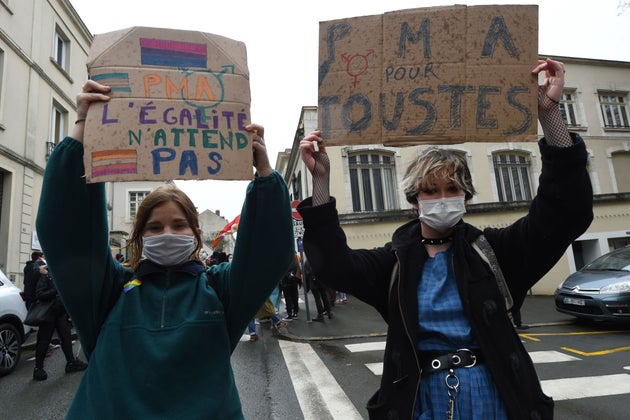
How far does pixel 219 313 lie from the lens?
1688 mm

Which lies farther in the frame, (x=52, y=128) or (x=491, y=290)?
(x=52, y=128)

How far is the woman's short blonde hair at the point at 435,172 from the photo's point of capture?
1883 millimetres

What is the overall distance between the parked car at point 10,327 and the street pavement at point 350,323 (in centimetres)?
141

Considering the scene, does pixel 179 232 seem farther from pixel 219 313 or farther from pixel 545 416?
pixel 545 416

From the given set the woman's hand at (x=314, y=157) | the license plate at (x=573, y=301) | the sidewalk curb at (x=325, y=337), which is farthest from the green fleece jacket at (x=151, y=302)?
the license plate at (x=573, y=301)

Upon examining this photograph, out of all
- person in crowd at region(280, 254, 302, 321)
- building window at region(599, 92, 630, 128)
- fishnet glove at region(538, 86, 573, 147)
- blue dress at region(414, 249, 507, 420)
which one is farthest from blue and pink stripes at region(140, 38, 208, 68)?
building window at region(599, 92, 630, 128)

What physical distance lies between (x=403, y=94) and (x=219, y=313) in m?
1.37

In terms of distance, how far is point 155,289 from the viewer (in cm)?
174

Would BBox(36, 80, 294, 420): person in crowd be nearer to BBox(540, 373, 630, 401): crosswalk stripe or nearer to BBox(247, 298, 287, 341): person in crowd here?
BBox(540, 373, 630, 401): crosswalk stripe

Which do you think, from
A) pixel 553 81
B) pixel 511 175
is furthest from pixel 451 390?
pixel 511 175

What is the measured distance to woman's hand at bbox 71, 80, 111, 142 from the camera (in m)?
1.71

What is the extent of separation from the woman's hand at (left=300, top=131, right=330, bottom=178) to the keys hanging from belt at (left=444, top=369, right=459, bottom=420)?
98 cm

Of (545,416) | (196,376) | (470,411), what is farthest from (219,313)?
(545,416)

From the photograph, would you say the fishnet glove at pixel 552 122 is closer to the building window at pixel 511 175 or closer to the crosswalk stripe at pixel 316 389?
the crosswalk stripe at pixel 316 389
